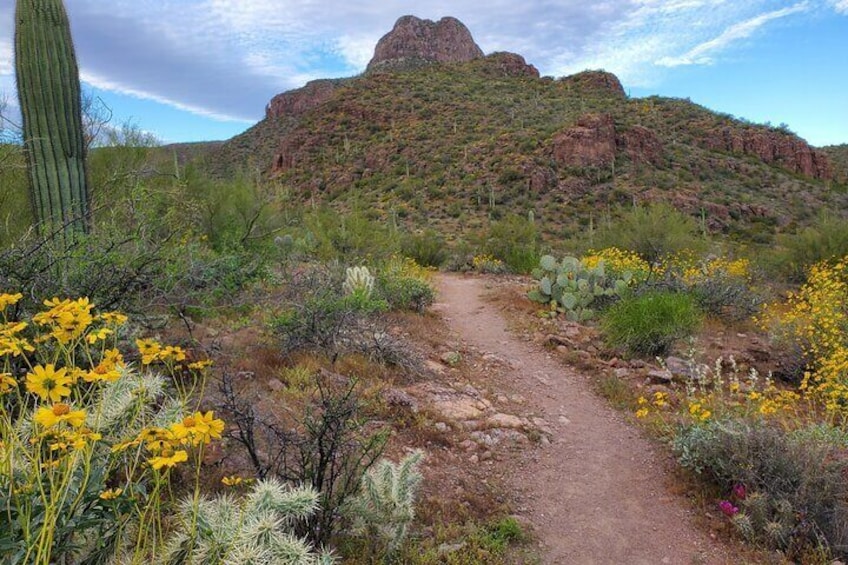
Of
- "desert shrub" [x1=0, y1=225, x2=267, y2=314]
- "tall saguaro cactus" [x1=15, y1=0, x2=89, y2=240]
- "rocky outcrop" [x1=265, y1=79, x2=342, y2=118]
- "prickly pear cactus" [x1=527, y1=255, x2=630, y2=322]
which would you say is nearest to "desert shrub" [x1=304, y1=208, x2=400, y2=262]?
"prickly pear cactus" [x1=527, y1=255, x2=630, y2=322]

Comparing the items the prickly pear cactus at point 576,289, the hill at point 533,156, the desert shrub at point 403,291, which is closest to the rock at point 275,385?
the desert shrub at point 403,291

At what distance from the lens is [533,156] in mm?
26391

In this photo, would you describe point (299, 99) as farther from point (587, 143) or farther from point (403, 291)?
point (403, 291)

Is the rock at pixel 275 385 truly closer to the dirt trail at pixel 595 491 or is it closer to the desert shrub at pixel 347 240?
the dirt trail at pixel 595 491

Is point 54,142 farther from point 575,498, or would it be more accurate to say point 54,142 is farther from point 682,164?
point 682,164

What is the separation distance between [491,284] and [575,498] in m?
7.51

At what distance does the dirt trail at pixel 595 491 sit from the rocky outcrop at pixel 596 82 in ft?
121

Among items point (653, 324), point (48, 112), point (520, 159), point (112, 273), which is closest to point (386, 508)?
point (112, 273)

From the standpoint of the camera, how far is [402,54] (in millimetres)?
60719

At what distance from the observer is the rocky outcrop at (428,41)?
2411 inches

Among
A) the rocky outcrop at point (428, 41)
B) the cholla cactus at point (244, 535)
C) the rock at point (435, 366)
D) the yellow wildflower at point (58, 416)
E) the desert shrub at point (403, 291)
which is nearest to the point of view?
the yellow wildflower at point (58, 416)

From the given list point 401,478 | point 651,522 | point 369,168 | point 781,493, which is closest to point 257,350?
point 401,478

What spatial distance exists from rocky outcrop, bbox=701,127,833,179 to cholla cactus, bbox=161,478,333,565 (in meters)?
32.6

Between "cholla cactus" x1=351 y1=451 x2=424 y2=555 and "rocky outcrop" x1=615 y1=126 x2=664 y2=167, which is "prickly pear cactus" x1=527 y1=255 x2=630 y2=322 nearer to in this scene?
"cholla cactus" x1=351 y1=451 x2=424 y2=555
